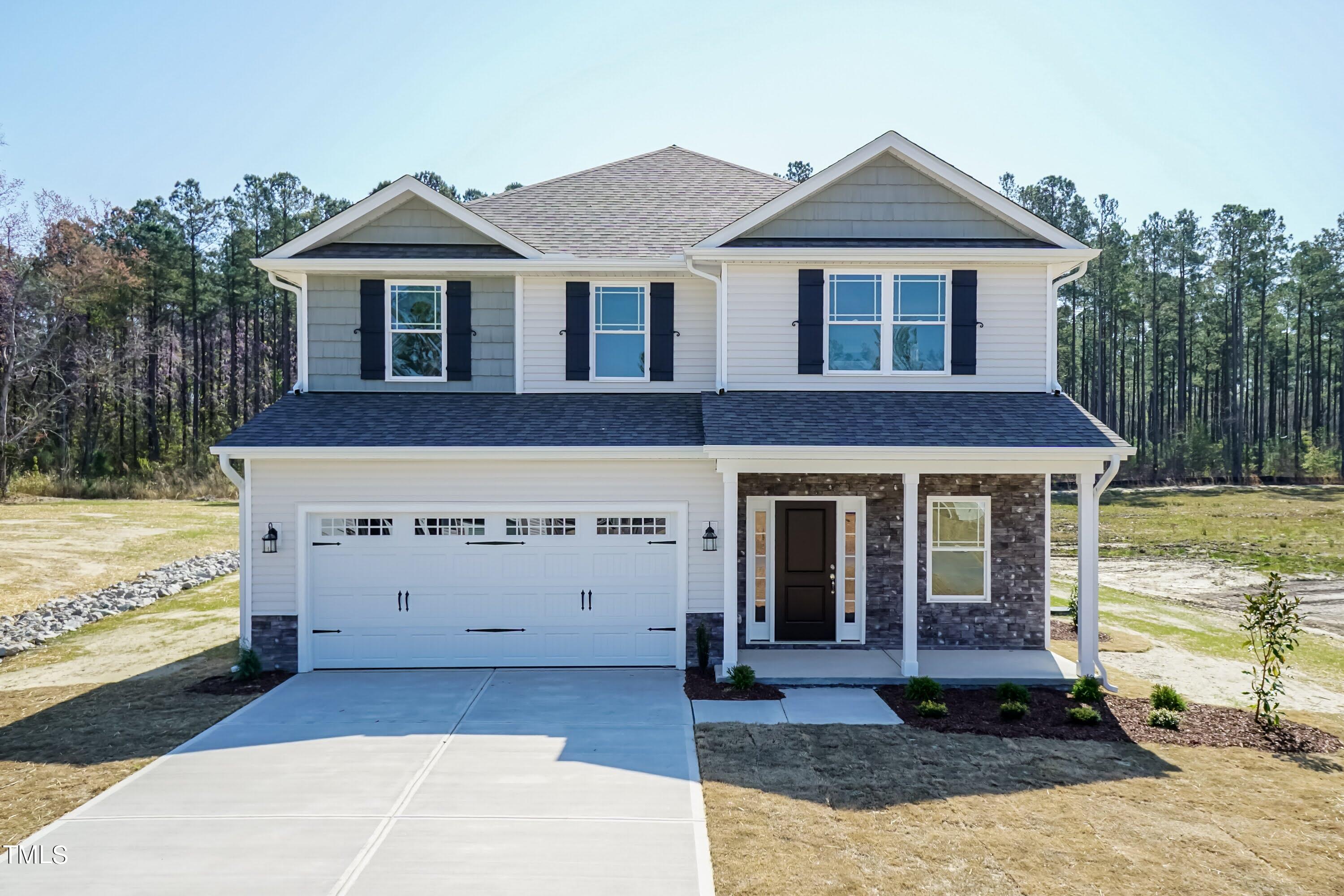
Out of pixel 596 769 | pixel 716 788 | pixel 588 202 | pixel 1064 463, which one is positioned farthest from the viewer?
pixel 588 202

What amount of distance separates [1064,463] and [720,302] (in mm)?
5038

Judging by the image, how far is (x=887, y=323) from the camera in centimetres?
1195

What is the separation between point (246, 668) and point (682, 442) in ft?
20.9

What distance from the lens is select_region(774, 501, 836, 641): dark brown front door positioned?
1218 centimetres

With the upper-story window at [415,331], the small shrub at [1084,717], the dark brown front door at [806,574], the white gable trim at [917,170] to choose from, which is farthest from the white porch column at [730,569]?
the upper-story window at [415,331]

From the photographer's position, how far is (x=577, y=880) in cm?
556

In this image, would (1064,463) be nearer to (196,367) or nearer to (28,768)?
(28,768)

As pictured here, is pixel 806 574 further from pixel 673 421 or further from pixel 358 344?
pixel 358 344

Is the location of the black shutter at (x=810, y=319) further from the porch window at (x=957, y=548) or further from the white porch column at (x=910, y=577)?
the porch window at (x=957, y=548)

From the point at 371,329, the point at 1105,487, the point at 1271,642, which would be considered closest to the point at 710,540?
the point at 1105,487

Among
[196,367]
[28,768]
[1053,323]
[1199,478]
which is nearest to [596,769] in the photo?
[28,768]

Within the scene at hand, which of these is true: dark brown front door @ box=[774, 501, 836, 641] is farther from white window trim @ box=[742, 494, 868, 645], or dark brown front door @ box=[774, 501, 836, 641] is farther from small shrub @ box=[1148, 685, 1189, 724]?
small shrub @ box=[1148, 685, 1189, 724]

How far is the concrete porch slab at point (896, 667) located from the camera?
1043cm

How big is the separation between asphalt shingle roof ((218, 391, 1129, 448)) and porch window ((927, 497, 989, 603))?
5.35 feet
